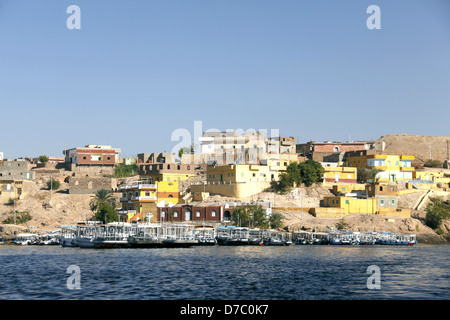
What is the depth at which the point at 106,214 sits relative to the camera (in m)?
102

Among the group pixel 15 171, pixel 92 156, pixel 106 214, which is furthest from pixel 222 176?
pixel 15 171

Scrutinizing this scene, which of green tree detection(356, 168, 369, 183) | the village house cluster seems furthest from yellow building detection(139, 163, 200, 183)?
green tree detection(356, 168, 369, 183)

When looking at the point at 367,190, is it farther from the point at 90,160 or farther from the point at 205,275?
the point at 205,275

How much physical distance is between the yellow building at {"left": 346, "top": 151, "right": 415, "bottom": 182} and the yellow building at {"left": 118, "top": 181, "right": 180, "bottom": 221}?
39319mm

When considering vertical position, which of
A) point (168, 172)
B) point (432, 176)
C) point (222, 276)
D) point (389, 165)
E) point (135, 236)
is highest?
point (389, 165)

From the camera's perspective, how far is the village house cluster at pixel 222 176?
107000mm

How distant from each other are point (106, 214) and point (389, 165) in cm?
5704

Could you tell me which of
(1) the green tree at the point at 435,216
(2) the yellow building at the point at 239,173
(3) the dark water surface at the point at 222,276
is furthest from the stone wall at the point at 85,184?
(1) the green tree at the point at 435,216

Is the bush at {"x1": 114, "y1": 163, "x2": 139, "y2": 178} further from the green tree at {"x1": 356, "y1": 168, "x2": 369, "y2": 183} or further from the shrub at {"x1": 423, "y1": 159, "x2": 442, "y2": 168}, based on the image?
the shrub at {"x1": 423, "y1": 159, "x2": 442, "y2": 168}

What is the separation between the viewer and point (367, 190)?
11206cm

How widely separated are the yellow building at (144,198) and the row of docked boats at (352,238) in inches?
977

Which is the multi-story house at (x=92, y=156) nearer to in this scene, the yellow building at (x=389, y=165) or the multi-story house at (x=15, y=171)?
the multi-story house at (x=15, y=171)

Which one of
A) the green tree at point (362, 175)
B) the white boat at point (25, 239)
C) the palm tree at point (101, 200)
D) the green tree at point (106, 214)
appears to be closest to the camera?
the white boat at point (25, 239)

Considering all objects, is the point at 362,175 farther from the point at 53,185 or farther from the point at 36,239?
the point at 36,239
